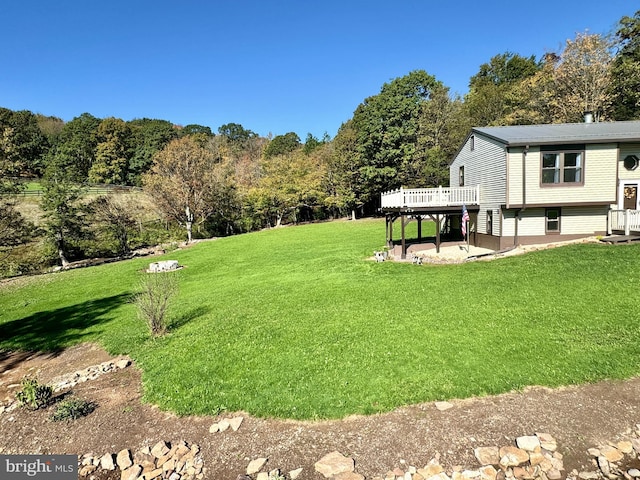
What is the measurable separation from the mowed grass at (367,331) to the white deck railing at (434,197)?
4170 mm

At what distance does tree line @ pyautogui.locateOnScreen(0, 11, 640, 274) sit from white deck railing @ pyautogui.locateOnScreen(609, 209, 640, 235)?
62.4 ft

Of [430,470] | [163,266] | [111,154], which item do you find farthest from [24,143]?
[430,470]

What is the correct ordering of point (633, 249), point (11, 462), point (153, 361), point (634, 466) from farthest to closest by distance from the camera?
point (633, 249) < point (153, 361) < point (11, 462) < point (634, 466)

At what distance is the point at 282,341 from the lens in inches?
300

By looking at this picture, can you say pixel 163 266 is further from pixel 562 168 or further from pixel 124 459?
pixel 562 168

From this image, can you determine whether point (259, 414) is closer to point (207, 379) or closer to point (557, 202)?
point (207, 379)

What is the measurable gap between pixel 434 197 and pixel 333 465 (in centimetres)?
1545

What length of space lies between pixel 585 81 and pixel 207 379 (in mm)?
37450

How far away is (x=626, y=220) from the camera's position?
48.9 feet

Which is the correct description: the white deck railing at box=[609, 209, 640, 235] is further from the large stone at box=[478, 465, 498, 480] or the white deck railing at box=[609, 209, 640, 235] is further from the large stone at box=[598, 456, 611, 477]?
the large stone at box=[478, 465, 498, 480]

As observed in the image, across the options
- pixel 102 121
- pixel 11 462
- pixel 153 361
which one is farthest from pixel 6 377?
pixel 102 121

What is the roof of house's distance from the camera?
15.4m
